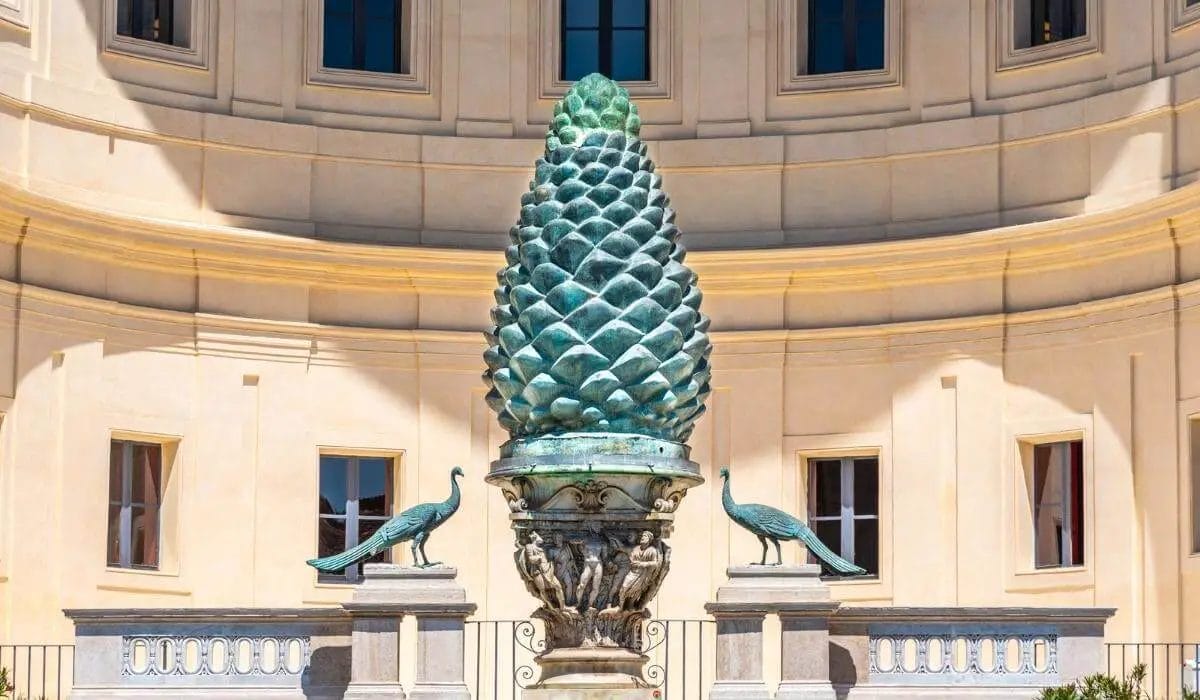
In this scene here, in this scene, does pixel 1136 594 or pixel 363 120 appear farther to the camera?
pixel 363 120

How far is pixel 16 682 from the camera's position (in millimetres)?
29891

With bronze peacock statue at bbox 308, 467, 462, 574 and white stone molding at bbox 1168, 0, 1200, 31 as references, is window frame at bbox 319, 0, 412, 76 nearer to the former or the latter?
white stone molding at bbox 1168, 0, 1200, 31

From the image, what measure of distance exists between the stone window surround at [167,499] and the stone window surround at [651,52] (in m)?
6.77

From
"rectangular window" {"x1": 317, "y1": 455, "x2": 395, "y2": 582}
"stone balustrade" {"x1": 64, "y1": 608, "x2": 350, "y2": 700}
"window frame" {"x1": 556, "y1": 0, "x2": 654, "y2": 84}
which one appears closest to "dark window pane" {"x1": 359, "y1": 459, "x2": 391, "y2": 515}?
"rectangular window" {"x1": 317, "y1": 455, "x2": 395, "y2": 582}

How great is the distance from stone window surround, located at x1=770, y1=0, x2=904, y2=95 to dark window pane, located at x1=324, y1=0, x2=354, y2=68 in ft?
18.4

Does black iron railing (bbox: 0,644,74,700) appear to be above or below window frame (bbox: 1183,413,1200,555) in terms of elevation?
below

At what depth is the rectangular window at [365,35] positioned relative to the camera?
35125 mm

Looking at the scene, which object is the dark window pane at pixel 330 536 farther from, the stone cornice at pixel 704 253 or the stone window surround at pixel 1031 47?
the stone window surround at pixel 1031 47

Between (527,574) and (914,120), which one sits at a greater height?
(914,120)

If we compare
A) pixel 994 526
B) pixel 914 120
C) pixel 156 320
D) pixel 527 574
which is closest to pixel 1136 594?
pixel 994 526

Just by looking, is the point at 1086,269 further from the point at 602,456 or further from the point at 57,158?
the point at 602,456

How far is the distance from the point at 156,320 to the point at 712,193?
24.2 ft

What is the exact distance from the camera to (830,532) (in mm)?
33969

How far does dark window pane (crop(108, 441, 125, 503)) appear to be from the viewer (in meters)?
32.5
